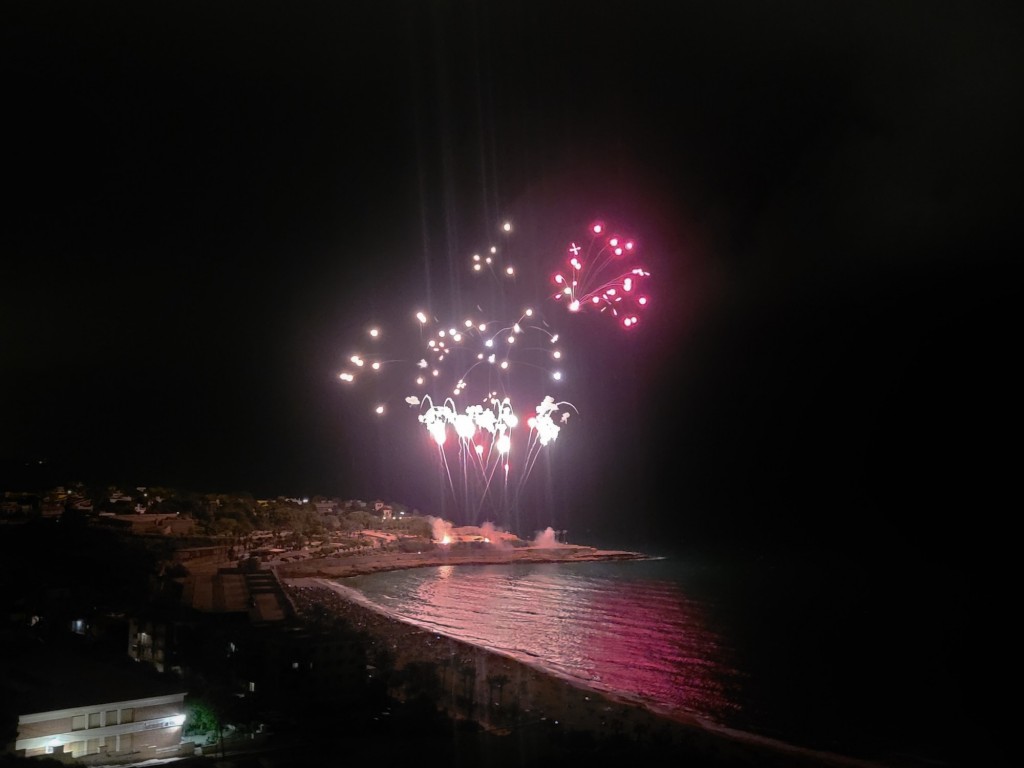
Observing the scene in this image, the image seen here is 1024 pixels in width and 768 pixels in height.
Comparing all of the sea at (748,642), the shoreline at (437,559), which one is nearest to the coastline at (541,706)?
the sea at (748,642)

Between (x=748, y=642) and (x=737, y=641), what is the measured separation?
20cm

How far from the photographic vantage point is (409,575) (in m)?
22.1

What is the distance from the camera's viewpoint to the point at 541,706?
8.05m

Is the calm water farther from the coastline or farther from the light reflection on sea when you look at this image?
the coastline

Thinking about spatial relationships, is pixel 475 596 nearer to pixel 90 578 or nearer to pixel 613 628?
pixel 613 628

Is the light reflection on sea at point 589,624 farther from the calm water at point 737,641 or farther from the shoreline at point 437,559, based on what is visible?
the shoreline at point 437,559

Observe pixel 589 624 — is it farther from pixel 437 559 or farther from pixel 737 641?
pixel 437 559

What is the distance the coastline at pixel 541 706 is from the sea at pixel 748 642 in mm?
500

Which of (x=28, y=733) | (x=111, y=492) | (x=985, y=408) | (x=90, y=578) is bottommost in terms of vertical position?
(x=28, y=733)

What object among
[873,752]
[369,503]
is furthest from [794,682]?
[369,503]

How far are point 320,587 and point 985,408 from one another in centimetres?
2787

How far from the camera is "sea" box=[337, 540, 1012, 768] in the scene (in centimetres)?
937

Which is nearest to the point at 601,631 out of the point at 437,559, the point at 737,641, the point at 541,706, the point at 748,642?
the point at 737,641

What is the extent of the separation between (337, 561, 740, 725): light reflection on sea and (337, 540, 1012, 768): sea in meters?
0.04
